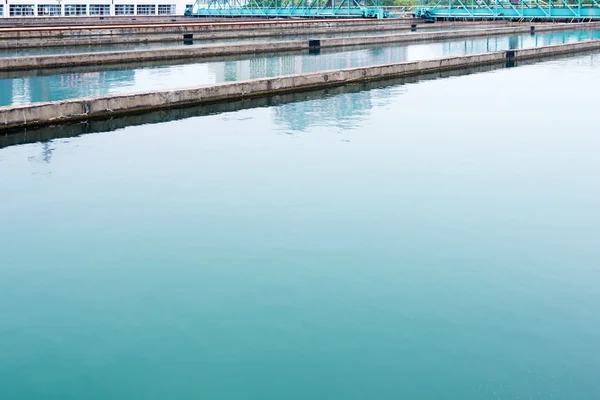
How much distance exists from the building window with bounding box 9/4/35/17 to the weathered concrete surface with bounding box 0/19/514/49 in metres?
26.2

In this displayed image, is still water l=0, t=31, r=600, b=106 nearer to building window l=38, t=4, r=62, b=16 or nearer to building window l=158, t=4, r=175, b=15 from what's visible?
building window l=38, t=4, r=62, b=16

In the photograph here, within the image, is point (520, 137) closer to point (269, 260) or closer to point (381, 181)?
point (381, 181)

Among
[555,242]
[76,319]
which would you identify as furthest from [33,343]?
[555,242]

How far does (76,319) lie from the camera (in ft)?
20.4

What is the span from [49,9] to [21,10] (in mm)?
2583

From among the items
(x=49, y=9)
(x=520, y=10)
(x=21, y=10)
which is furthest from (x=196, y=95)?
(x=49, y=9)

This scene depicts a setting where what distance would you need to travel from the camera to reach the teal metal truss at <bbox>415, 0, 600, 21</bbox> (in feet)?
167

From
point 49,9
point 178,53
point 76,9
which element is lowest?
→ point 178,53

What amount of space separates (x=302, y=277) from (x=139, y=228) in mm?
2155

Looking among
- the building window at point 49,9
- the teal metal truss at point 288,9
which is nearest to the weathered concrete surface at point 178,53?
the teal metal truss at point 288,9

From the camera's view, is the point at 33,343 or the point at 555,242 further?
the point at 555,242

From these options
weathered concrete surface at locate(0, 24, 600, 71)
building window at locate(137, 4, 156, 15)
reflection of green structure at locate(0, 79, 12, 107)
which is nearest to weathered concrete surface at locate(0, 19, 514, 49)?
weathered concrete surface at locate(0, 24, 600, 71)

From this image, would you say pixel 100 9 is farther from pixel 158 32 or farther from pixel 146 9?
pixel 158 32

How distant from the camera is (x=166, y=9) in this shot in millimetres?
73875
